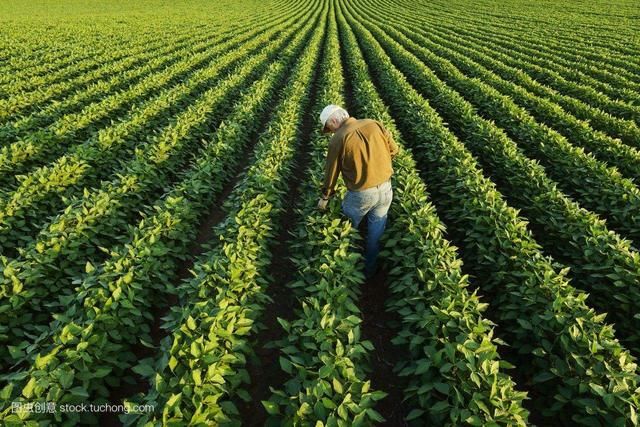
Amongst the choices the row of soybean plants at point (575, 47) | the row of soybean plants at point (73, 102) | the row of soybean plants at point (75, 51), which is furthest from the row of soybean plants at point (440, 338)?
the row of soybean plants at point (575, 47)

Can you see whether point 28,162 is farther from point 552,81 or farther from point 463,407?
point 552,81

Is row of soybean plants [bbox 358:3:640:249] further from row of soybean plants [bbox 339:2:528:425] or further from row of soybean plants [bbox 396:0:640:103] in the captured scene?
row of soybean plants [bbox 396:0:640:103]

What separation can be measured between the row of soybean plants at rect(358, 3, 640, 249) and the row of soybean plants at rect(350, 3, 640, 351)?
0.69 m

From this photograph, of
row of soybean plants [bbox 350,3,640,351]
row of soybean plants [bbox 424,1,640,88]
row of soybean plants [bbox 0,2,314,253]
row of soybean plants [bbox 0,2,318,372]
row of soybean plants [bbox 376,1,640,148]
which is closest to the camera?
row of soybean plants [bbox 0,2,318,372]

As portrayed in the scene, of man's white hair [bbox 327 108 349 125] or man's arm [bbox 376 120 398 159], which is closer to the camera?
man's white hair [bbox 327 108 349 125]

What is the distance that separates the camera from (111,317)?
3842 mm

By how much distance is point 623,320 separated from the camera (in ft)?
14.7

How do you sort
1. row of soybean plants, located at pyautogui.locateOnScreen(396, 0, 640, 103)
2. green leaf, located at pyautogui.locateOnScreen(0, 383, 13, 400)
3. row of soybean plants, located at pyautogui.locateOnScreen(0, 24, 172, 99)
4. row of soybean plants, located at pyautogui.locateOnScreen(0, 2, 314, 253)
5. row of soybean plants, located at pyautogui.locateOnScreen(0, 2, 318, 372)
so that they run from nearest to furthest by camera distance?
1. green leaf, located at pyautogui.locateOnScreen(0, 383, 13, 400)
2. row of soybean plants, located at pyautogui.locateOnScreen(0, 2, 318, 372)
3. row of soybean plants, located at pyautogui.locateOnScreen(0, 2, 314, 253)
4. row of soybean plants, located at pyautogui.locateOnScreen(396, 0, 640, 103)
5. row of soybean plants, located at pyautogui.locateOnScreen(0, 24, 172, 99)

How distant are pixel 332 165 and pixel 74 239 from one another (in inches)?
149

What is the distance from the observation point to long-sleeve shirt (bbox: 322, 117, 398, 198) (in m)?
4.54

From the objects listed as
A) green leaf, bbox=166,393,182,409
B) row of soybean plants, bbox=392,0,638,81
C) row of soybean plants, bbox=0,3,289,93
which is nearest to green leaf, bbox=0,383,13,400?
green leaf, bbox=166,393,182,409

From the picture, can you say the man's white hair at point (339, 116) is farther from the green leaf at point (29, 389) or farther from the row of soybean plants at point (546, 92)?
the row of soybean plants at point (546, 92)

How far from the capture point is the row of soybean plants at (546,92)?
9.75m

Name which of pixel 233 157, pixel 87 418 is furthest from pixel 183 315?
pixel 233 157
